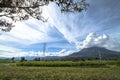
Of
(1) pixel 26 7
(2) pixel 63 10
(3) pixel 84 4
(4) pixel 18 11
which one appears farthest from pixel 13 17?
(3) pixel 84 4

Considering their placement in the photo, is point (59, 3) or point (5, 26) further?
point (5, 26)

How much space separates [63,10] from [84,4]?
1287 millimetres

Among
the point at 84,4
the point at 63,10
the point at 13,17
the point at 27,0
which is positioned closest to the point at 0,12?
the point at 13,17

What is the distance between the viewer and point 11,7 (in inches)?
582

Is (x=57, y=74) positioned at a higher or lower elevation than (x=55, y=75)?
higher

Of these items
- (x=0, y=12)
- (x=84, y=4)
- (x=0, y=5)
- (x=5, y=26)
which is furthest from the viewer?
(x=5, y=26)

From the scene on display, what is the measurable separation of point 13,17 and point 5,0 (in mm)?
2342

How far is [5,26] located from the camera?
1752 cm

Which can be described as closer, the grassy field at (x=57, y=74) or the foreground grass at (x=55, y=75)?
the foreground grass at (x=55, y=75)

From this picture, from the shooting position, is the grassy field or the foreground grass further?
the grassy field

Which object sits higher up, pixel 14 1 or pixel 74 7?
pixel 14 1

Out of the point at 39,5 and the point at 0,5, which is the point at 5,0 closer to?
the point at 0,5

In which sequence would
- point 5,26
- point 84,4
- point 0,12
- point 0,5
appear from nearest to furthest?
point 84,4, point 0,5, point 0,12, point 5,26

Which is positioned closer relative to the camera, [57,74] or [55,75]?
[55,75]
